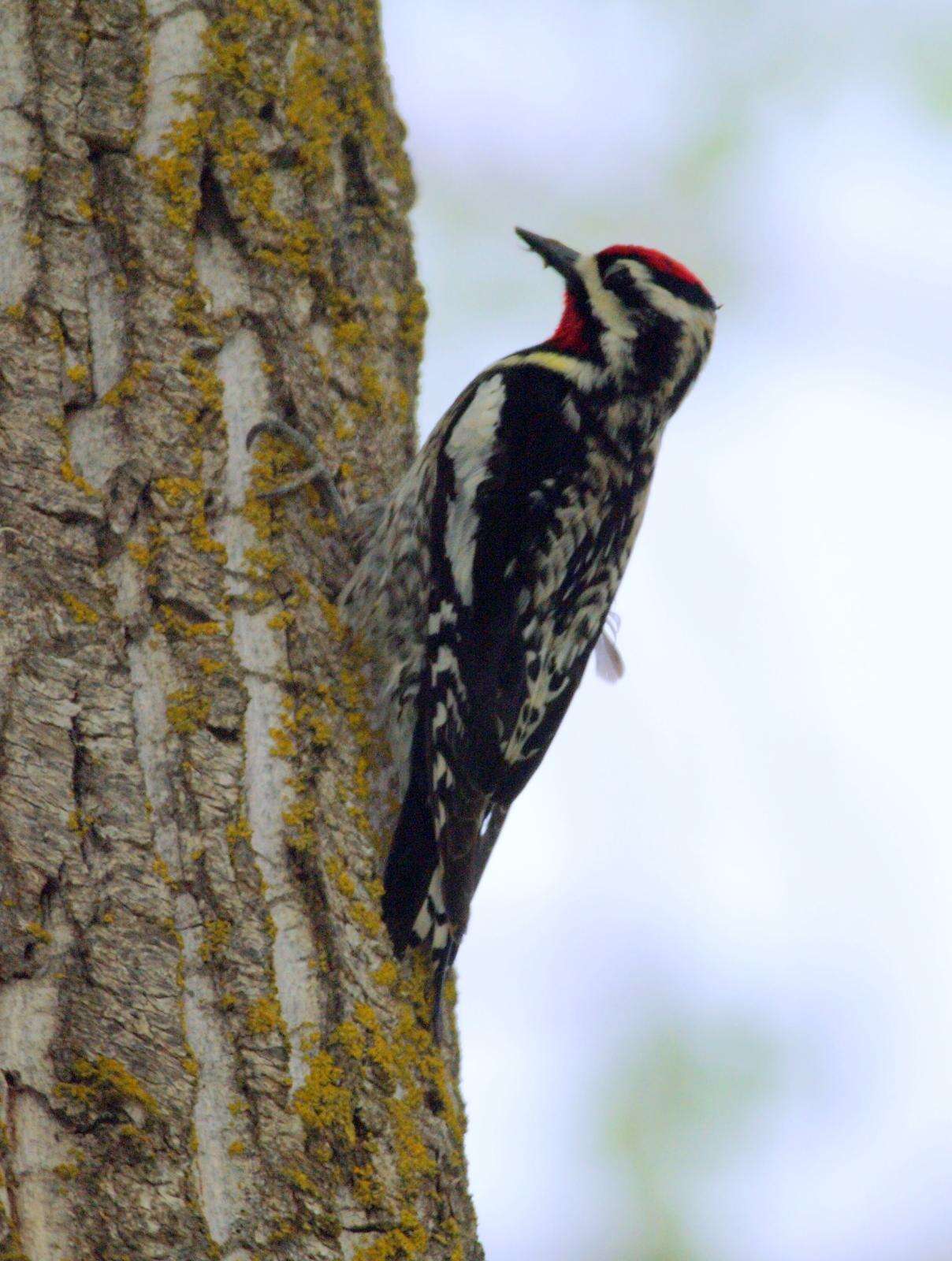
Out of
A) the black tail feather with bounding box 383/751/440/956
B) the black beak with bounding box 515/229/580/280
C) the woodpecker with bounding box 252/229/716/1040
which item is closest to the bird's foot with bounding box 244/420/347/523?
the woodpecker with bounding box 252/229/716/1040

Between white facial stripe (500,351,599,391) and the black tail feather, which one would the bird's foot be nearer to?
the black tail feather

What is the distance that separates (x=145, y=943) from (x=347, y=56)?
2054mm

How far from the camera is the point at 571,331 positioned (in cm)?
380

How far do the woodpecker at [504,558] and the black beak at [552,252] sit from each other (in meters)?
0.09

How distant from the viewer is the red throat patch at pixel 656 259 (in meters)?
3.77

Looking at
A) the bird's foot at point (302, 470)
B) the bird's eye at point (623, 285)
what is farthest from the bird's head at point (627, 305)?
the bird's foot at point (302, 470)

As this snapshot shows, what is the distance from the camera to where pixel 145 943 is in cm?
212

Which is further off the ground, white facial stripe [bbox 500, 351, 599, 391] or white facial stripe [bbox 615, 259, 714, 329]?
white facial stripe [bbox 615, 259, 714, 329]


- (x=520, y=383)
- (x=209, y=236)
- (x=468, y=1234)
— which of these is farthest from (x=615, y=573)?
(x=468, y=1234)

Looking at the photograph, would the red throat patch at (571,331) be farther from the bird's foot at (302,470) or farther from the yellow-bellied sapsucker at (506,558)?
the bird's foot at (302,470)

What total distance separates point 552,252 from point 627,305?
338 mm

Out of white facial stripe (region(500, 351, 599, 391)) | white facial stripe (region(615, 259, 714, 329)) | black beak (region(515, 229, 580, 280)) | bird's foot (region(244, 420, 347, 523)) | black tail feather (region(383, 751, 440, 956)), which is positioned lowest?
black tail feather (region(383, 751, 440, 956))

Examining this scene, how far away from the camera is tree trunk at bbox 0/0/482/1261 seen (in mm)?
2014

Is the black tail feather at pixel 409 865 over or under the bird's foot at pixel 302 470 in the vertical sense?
under
